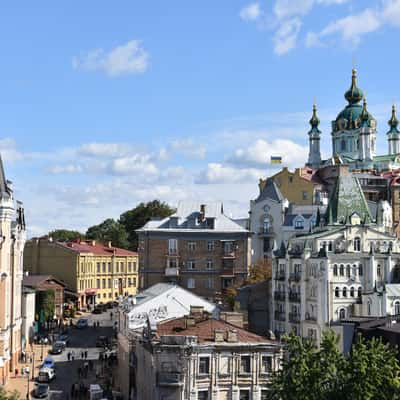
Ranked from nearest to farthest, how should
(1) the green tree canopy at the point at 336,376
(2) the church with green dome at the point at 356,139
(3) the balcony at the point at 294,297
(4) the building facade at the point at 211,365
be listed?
(1) the green tree canopy at the point at 336,376
(4) the building facade at the point at 211,365
(3) the balcony at the point at 294,297
(2) the church with green dome at the point at 356,139

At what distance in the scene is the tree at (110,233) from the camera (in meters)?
165

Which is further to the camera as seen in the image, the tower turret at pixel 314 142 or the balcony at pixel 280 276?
the tower turret at pixel 314 142

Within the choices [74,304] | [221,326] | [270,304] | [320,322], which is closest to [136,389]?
[221,326]

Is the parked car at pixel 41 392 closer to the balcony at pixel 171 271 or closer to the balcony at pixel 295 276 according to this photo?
the balcony at pixel 295 276

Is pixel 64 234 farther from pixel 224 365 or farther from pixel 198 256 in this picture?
pixel 224 365

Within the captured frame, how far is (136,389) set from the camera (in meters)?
57.4

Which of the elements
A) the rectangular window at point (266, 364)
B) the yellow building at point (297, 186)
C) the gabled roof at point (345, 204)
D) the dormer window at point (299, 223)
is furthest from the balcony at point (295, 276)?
the yellow building at point (297, 186)

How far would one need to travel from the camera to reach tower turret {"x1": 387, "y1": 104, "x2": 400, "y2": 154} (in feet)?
539

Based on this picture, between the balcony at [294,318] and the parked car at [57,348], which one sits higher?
the balcony at [294,318]

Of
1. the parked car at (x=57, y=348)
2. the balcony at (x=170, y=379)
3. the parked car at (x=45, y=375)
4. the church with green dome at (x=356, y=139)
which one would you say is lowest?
the parked car at (x=45, y=375)

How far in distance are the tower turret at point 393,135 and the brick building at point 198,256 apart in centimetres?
7280

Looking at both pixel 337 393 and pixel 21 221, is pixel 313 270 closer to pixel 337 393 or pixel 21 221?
pixel 21 221

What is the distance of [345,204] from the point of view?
8850 cm

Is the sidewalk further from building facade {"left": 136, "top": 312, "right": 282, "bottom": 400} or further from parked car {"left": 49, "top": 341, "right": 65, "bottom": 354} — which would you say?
building facade {"left": 136, "top": 312, "right": 282, "bottom": 400}
